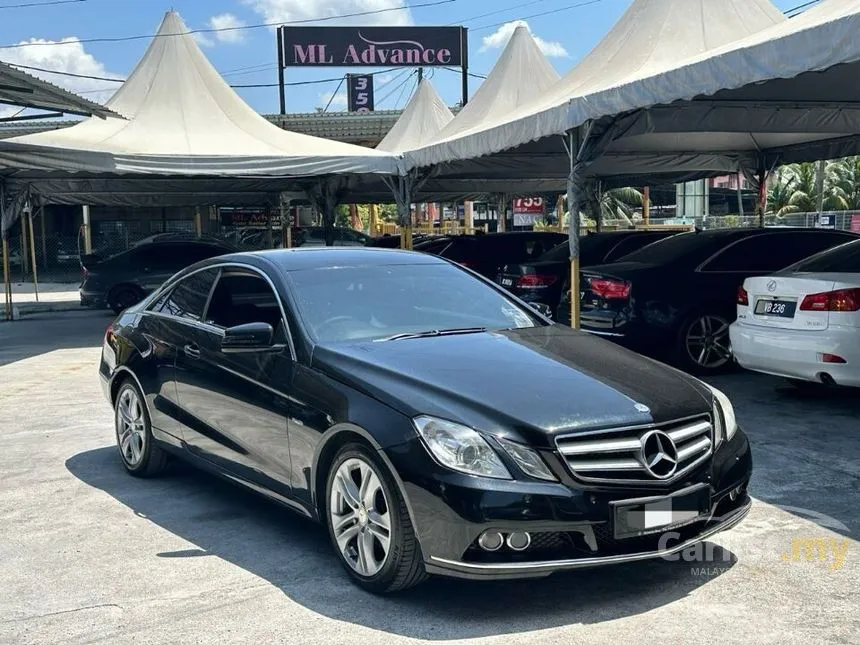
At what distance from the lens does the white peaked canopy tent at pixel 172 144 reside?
14750mm

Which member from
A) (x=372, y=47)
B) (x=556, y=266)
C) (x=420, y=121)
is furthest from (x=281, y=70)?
(x=556, y=266)

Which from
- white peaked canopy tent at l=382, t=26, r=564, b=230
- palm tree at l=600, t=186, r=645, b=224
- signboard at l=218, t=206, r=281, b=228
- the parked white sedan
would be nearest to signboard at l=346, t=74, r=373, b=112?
palm tree at l=600, t=186, r=645, b=224

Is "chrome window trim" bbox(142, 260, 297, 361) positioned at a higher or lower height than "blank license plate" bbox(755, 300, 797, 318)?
higher

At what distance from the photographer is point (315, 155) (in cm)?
1590

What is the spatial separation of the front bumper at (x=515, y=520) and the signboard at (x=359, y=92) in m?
42.7

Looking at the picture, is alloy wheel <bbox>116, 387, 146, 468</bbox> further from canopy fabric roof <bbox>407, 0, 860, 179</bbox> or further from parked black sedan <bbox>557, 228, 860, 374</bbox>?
parked black sedan <bbox>557, 228, 860, 374</bbox>

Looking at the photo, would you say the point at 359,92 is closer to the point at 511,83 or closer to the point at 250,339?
the point at 511,83

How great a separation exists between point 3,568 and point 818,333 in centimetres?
587

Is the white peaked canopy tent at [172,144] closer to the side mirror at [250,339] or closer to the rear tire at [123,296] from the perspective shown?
the rear tire at [123,296]

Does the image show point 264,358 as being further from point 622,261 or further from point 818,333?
point 622,261

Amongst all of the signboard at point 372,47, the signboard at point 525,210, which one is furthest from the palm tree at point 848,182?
the signboard at point 525,210

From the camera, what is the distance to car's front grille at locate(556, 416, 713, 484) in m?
3.67

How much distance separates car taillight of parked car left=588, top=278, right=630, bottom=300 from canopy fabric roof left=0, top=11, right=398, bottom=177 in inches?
285

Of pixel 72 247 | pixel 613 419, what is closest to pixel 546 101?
pixel 613 419
